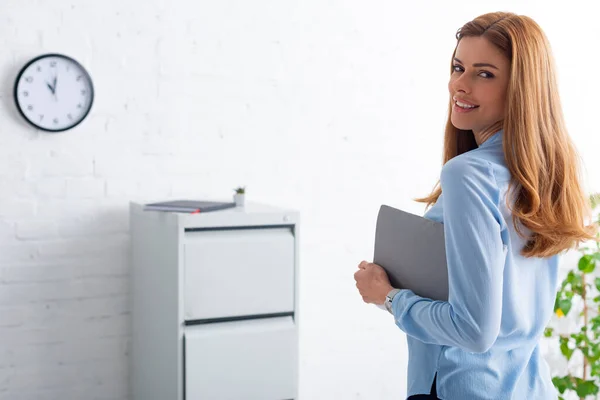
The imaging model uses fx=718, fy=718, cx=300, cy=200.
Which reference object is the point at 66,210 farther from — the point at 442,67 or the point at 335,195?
the point at 442,67

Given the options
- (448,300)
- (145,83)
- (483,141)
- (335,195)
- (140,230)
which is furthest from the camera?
(335,195)

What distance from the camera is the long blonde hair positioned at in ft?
4.24

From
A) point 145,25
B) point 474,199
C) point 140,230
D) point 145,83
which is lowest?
point 140,230

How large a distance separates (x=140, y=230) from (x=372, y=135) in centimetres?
112

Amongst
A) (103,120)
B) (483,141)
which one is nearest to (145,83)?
(103,120)

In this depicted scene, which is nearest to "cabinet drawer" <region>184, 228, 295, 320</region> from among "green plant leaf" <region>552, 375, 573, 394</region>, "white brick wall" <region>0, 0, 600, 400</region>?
"white brick wall" <region>0, 0, 600, 400</region>

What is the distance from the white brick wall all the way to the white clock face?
41mm

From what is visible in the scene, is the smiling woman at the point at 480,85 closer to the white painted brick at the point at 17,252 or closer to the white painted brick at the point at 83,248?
the white painted brick at the point at 83,248

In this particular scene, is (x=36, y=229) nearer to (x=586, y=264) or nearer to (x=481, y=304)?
(x=481, y=304)

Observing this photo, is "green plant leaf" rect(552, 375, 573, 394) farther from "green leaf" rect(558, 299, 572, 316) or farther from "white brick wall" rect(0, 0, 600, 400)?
"white brick wall" rect(0, 0, 600, 400)

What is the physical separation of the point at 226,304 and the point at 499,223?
1.12 m

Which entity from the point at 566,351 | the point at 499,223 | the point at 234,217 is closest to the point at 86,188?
the point at 234,217

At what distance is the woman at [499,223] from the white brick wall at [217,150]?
150 centimetres

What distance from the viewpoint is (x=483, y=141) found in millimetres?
1449
